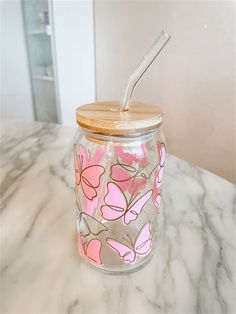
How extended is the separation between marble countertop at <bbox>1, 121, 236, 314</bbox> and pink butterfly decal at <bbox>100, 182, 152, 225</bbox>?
0.25 ft

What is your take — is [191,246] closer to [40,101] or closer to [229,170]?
[229,170]

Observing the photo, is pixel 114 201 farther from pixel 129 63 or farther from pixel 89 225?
pixel 129 63

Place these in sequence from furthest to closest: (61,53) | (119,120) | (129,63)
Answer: (61,53) → (129,63) → (119,120)

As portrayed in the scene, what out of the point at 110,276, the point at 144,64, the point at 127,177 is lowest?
the point at 110,276

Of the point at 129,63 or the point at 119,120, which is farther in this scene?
the point at 129,63

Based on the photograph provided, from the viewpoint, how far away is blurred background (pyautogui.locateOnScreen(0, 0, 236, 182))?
104 centimetres

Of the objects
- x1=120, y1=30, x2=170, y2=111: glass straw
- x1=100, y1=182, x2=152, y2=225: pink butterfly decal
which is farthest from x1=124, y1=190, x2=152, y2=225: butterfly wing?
x1=120, y1=30, x2=170, y2=111: glass straw

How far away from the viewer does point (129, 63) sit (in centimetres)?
142

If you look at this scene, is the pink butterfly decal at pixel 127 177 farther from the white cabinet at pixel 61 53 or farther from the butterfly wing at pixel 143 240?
the white cabinet at pixel 61 53

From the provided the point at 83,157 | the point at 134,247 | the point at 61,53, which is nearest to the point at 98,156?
the point at 83,157

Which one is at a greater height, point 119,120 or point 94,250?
point 119,120

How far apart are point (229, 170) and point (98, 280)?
0.93m

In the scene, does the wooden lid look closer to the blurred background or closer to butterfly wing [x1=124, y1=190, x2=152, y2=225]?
butterfly wing [x1=124, y1=190, x2=152, y2=225]

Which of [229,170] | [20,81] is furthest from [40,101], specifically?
[229,170]
